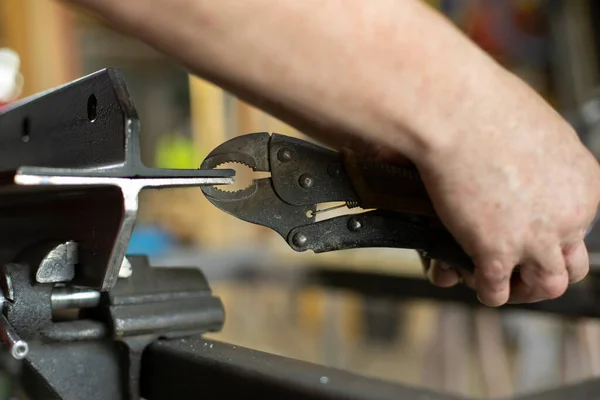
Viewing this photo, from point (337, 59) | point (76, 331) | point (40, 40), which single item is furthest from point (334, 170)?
point (40, 40)

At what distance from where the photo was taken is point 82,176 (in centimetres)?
35

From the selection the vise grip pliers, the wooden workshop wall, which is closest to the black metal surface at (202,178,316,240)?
the vise grip pliers

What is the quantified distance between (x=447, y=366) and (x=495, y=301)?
4.99 ft

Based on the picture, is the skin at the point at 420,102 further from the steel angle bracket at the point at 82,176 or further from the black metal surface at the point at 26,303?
the black metal surface at the point at 26,303

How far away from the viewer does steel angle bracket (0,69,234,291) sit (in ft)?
1.18

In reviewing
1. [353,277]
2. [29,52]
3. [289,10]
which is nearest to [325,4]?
[289,10]

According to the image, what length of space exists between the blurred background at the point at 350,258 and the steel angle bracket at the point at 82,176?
0.89 metres

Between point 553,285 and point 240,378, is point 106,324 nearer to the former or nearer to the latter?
point 240,378

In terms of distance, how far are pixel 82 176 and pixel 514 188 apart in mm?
281

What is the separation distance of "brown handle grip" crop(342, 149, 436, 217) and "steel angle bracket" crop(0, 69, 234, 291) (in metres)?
0.12

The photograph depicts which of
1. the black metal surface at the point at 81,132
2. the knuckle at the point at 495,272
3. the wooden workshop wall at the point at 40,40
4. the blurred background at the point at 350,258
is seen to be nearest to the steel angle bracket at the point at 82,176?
the black metal surface at the point at 81,132

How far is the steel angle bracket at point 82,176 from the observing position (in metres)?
0.36

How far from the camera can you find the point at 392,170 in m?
0.48

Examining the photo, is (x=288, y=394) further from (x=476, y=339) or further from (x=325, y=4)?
(x=476, y=339)
